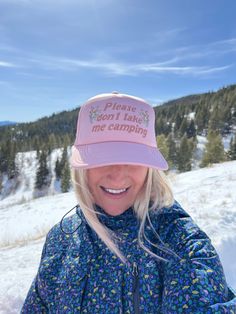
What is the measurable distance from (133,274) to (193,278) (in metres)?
0.29

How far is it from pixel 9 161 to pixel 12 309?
211 ft

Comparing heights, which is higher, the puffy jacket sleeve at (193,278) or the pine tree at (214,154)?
the puffy jacket sleeve at (193,278)

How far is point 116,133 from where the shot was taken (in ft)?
5.22

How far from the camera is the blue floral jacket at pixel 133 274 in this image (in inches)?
50.1

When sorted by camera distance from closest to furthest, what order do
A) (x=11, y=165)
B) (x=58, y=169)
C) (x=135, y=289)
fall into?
(x=135, y=289)
(x=58, y=169)
(x=11, y=165)

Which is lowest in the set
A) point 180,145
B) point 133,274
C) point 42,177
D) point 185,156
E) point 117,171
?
point 42,177

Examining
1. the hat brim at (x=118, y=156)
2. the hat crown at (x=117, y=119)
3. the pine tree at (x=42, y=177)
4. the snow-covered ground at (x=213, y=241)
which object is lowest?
the pine tree at (x=42, y=177)

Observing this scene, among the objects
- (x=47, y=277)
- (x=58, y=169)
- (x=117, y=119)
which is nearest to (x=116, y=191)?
(x=117, y=119)

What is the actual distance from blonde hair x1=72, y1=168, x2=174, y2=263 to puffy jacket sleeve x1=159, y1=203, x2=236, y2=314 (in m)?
0.09

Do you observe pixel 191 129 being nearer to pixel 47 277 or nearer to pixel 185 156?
pixel 185 156

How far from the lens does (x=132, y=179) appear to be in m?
1.61

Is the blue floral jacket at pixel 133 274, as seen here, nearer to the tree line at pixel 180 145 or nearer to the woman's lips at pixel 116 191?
the woman's lips at pixel 116 191

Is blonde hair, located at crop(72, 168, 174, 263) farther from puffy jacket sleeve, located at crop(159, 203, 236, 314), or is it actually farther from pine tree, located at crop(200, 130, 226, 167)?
pine tree, located at crop(200, 130, 226, 167)

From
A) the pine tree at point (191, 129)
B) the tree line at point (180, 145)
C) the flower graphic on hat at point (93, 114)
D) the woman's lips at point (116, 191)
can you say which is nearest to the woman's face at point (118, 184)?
the woman's lips at point (116, 191)
